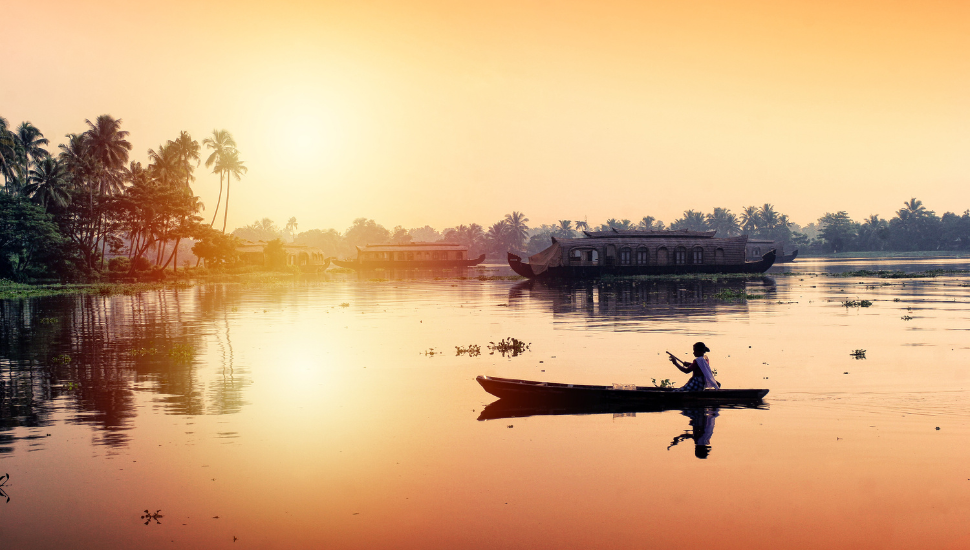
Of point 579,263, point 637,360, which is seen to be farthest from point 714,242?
point 637,360

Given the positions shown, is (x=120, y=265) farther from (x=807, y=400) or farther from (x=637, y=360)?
(x=807, y=400)

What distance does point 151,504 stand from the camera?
27.2 feet

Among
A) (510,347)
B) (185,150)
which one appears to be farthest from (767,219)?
(510,347)

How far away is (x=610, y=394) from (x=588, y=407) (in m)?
0.51

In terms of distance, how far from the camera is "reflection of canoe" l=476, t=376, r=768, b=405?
12.4 m

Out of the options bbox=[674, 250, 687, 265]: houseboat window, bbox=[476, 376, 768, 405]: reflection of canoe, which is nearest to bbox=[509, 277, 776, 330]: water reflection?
bbox=[476, 376, 768, 405]: reflection of canoe

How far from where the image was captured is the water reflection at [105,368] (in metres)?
13.0

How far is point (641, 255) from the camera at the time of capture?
200 ft

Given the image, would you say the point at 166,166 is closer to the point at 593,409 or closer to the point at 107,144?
the point at 107,144

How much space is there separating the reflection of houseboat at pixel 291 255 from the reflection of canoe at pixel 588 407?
83.4m

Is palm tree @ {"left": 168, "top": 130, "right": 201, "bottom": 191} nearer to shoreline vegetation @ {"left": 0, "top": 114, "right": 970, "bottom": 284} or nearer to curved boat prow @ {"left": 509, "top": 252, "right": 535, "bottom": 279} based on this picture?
shoreline vegetation @ {"left": 0, "top": 114, "right": 970, "bottom": 284}

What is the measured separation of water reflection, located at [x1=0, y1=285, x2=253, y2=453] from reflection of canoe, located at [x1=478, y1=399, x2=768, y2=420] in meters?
5.18

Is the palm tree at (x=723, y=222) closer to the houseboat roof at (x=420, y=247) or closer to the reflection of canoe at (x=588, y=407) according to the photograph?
the houseboat roof at (x=420, y=247)

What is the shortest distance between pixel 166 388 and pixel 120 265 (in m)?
61.9
